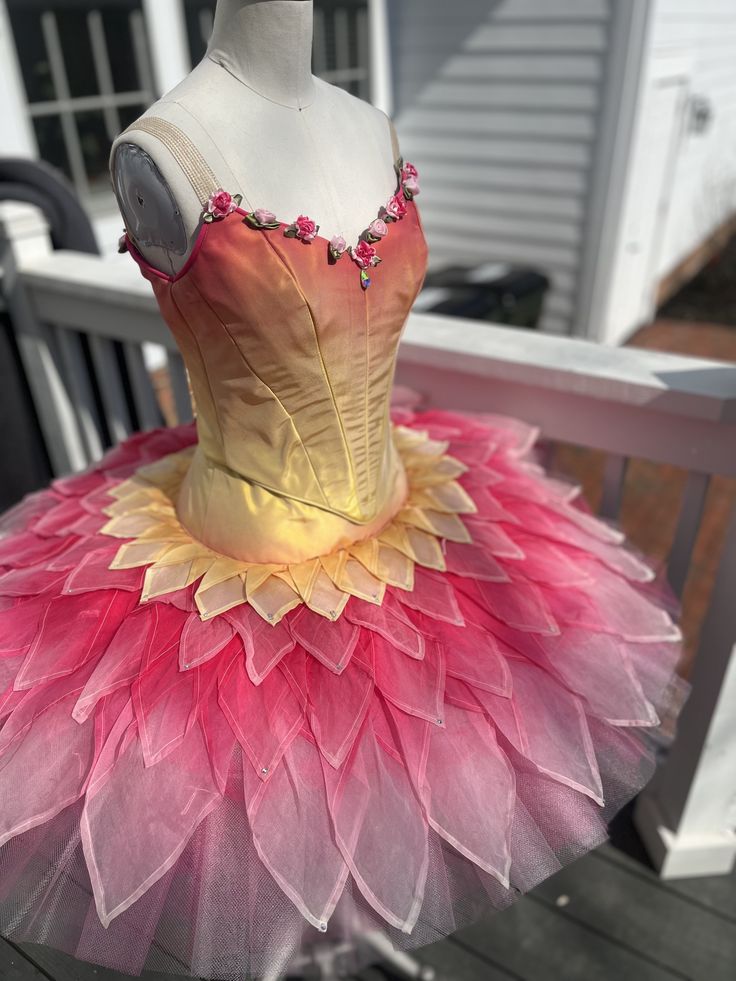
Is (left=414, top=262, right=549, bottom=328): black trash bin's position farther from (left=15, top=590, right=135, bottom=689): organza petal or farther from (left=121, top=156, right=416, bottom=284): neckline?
(left=15, top=590, right=135, bottom=689): organza petal

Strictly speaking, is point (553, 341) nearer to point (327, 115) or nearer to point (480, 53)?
point (327, 115)

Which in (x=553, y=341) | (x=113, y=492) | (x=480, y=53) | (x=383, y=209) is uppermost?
(x=480, y=53)

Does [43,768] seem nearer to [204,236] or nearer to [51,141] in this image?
[204,236]

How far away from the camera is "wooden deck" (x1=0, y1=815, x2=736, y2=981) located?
4.07 feet

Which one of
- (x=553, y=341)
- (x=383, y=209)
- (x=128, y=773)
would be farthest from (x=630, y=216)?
(x=128, y=773)

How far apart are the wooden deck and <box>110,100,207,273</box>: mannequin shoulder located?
4.12 ft

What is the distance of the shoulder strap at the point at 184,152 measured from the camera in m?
0.69

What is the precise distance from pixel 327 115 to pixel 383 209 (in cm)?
12

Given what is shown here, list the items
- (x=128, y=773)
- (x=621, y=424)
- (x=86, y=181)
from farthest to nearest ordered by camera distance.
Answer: (x=86, y=181) → (x=621, y=424) → (x=128, y=773)

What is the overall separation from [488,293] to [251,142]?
131 inches

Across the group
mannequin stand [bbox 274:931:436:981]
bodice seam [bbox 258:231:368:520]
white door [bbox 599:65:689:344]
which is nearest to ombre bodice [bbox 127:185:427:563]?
bodice seam [bbox 258:231:368:520]

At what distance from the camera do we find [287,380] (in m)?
0.81


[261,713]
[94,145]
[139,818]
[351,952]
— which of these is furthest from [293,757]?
[94,145]

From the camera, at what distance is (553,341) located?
124 centimetres
